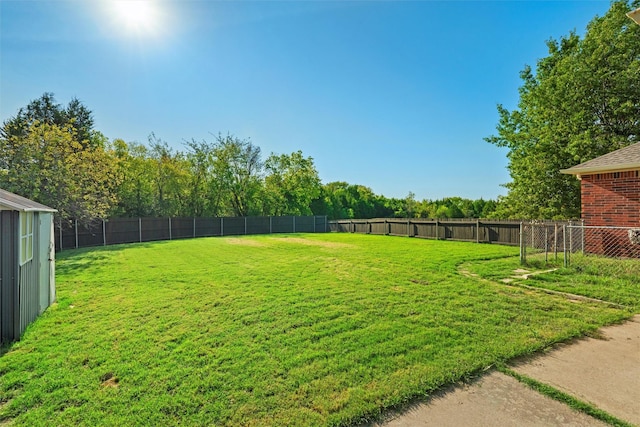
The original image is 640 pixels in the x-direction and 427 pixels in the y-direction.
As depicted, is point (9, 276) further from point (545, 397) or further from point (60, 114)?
point (60, 114)

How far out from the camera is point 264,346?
3240mm

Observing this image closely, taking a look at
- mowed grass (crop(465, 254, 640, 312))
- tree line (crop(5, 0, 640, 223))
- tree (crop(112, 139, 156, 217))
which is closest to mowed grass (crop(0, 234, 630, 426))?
mowed grass (crop(465, 254, 640, 312))

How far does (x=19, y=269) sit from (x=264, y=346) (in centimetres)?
301

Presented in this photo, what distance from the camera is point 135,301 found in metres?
5.05

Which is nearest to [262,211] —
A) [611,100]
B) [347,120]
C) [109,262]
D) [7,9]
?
[347,120]

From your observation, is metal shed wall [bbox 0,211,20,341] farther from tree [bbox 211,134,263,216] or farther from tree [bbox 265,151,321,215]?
tree [bbox 265,151,321,215]

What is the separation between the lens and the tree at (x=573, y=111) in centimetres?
1248

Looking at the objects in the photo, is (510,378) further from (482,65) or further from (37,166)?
(37,166)

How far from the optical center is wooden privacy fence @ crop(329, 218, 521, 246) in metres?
13.0

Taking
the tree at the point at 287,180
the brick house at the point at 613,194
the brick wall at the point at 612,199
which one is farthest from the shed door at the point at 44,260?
the tree at the point at 287,180

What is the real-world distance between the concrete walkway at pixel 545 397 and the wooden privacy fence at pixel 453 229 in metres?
10.4

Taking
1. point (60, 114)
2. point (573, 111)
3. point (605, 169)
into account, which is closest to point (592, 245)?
point (605, 169)

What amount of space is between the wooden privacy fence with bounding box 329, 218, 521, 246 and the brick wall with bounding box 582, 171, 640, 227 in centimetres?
350

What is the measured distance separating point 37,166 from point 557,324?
702 inches
